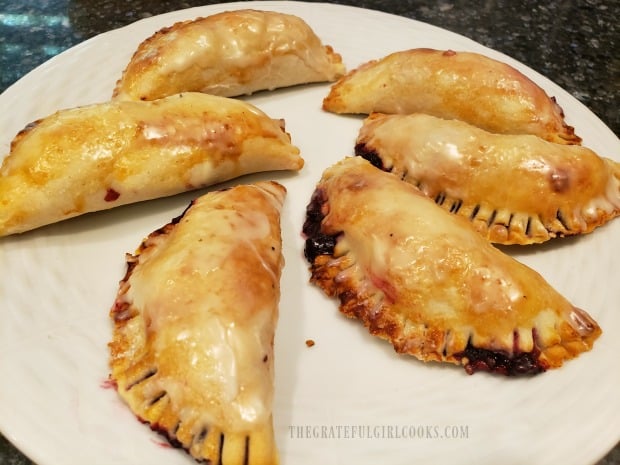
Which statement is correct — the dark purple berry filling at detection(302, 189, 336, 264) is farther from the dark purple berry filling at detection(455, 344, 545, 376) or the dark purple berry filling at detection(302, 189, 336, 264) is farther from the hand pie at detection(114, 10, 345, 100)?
the hand pie at detection(114, 10, 345, 100)

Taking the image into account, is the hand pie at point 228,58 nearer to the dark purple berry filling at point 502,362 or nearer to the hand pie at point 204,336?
the hand pie at point 204,336

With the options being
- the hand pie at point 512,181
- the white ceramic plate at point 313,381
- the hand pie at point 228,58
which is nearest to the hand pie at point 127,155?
the white ceramic plate at point 313,381

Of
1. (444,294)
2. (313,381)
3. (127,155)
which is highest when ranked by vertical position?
(127,155)

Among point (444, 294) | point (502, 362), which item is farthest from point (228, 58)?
point (502, 362)

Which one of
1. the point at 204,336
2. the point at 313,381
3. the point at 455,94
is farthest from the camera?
the point at 455,94

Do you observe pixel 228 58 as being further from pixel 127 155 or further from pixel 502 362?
pixel 502 362

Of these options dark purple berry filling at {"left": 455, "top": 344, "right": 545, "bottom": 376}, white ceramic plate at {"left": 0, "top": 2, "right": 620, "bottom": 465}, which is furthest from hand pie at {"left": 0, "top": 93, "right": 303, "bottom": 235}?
dark purple berry filling at {"left": 455, "top": 344, "right": 545, "bottom": 376}
